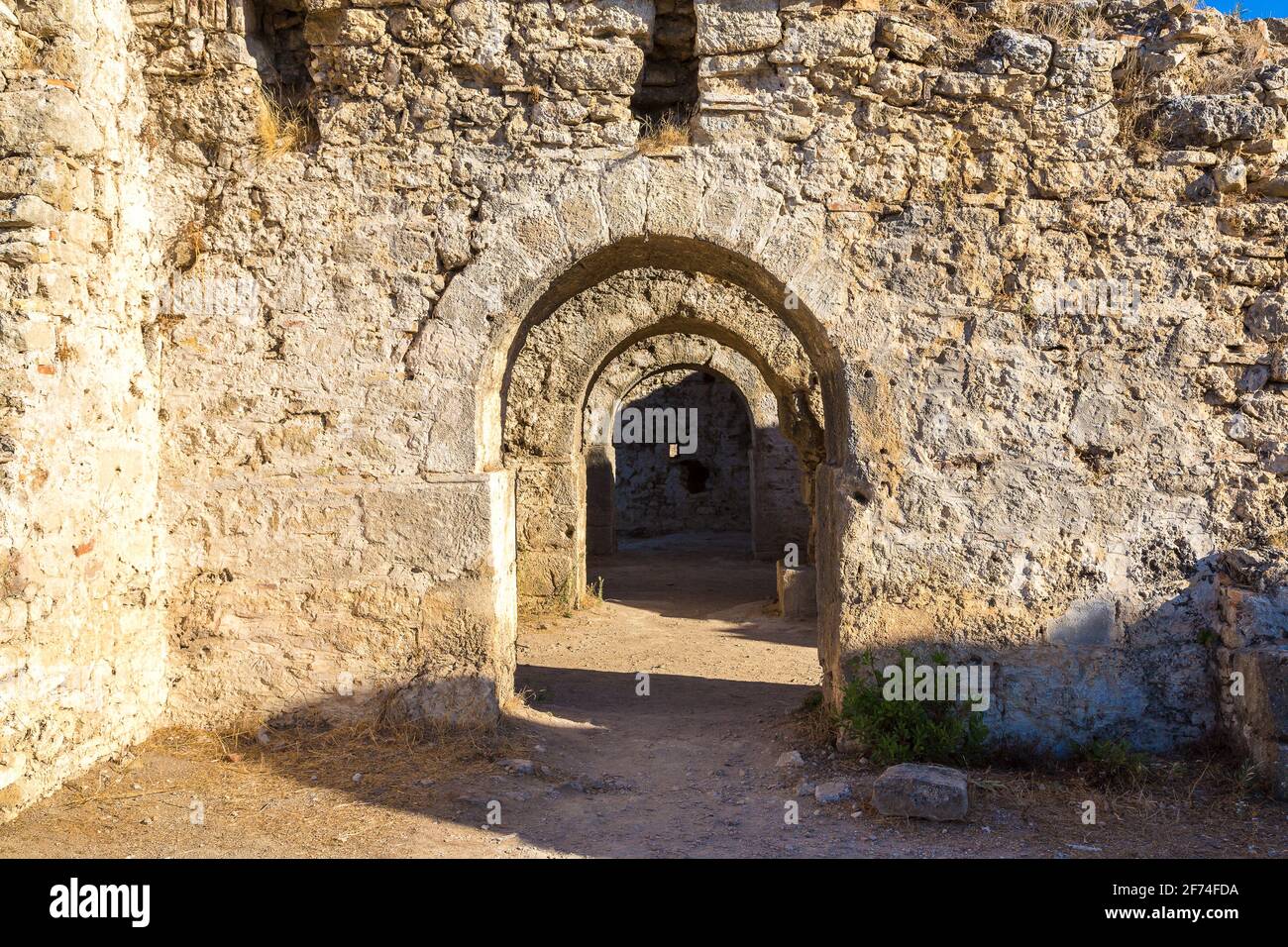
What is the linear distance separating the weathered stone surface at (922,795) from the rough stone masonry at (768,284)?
660 mm

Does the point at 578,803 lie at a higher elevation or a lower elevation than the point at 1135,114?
lower

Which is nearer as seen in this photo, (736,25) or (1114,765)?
(1114,765)

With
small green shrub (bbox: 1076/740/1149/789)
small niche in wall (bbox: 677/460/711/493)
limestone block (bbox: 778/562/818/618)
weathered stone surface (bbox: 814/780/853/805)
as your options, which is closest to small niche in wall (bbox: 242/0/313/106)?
weathered stone surface (bbox: 814/780/853/805)

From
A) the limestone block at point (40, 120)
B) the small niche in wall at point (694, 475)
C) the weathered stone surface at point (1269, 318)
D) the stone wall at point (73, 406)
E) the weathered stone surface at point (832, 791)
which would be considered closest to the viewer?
the stone wall at point (73, 406)

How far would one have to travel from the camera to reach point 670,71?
4.87m

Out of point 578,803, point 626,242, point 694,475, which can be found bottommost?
point 578,803

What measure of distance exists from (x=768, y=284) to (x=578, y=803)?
7.90ft

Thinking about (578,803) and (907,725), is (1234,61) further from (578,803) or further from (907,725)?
(578,803)

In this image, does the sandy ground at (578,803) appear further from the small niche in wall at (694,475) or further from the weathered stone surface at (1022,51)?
the small niche in wall at (694,475)

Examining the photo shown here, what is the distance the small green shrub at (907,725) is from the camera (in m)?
4.38

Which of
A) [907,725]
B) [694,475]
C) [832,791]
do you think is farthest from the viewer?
[694,475]

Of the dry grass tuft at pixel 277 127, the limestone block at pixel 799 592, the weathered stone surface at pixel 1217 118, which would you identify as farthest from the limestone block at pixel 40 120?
the limestone block at pixel 799 592

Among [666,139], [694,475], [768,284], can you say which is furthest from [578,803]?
[694,475]

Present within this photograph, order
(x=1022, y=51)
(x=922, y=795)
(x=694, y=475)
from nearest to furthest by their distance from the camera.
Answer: (x=922, y=795) < (x=1022, y=51) < (x=694, y=475)
